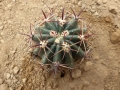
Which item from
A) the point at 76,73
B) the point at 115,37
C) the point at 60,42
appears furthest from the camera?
the point at 115,37

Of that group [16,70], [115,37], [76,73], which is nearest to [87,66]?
[76,73]

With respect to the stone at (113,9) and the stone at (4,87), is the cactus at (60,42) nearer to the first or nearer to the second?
the stone at (4,87)

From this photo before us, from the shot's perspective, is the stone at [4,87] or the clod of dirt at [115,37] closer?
the stone at [4,87]

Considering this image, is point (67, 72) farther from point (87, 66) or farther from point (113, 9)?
point (113, 9)

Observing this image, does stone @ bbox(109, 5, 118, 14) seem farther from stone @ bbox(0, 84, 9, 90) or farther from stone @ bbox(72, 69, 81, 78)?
stone @ bbox(0, 84, 9, 90)

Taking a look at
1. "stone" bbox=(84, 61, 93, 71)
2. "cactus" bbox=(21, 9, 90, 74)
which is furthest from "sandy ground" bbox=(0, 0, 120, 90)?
"cactus" bbox=(21, 9, 90, 74)

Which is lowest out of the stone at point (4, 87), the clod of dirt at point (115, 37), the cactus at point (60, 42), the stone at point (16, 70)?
the stone at point (4, 87)

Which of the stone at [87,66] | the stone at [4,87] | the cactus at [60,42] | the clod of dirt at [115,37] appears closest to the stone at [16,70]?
the stone at [4,87]
